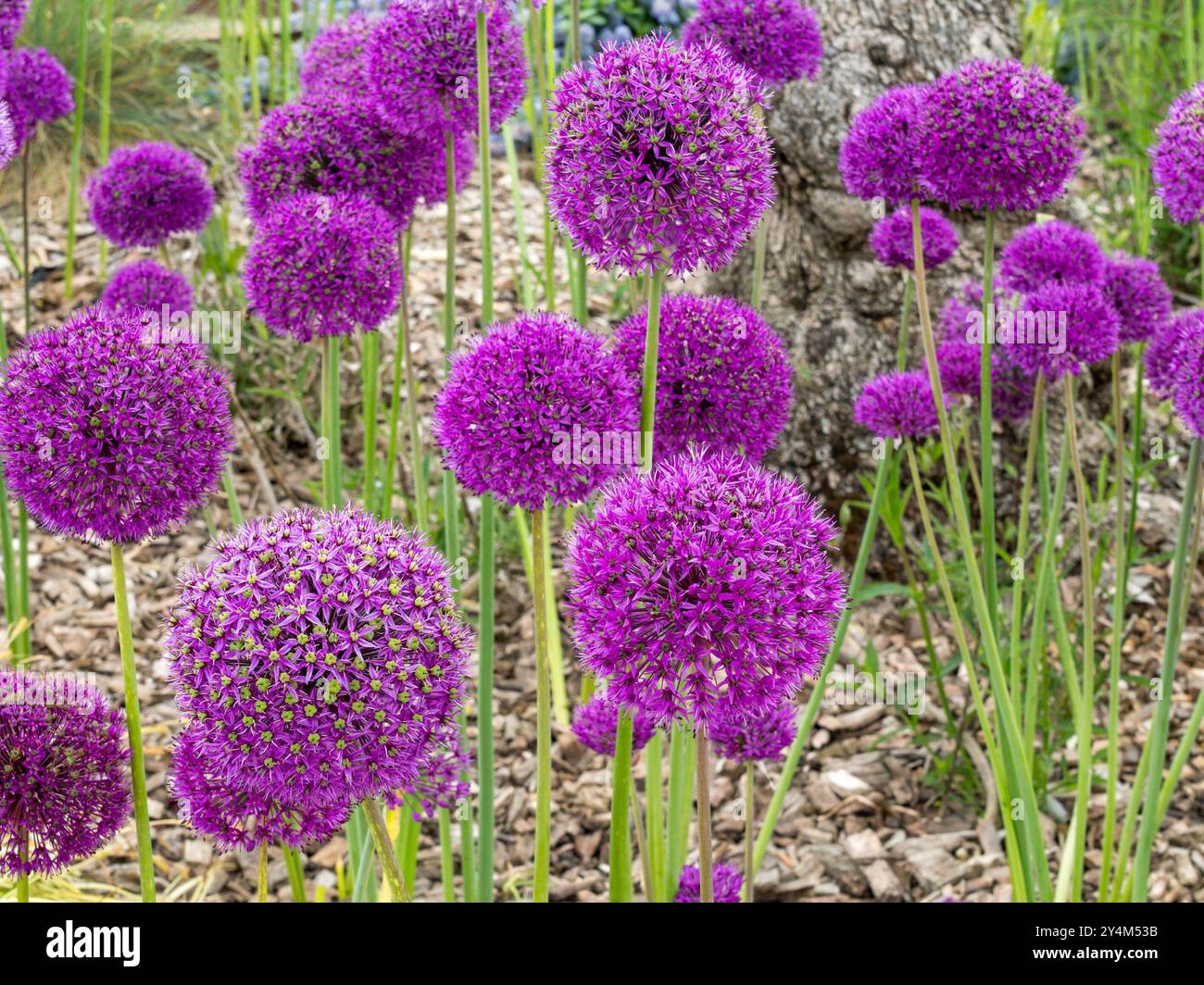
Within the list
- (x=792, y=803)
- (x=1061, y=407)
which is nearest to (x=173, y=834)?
(x=792, y=803)

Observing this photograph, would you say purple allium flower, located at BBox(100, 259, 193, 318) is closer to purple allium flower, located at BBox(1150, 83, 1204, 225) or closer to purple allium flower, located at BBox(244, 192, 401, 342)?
purple allium flower, located at BBox(244, 192, 401, 342)

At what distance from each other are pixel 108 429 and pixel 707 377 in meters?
0.88

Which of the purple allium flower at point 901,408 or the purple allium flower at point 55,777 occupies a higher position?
the purple allium flower at point 901,408

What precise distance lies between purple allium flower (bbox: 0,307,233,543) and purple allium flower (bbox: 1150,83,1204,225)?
5.63 feet

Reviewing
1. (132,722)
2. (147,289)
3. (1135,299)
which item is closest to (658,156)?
(132,722)

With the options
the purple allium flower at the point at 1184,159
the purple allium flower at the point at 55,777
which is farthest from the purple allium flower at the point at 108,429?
the purple allium flower at the point at 1184,159

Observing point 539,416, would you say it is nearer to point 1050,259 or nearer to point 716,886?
point 716,886

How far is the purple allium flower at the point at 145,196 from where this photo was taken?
2936mm

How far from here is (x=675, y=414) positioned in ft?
6.29

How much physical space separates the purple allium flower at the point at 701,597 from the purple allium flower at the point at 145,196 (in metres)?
2.02

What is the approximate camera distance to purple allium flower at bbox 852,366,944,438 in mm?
2584

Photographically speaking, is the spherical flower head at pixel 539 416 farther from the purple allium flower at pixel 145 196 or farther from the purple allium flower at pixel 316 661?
the purple allium flower at pixel 145 196

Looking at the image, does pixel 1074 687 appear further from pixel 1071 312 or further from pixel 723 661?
pixel 723 661

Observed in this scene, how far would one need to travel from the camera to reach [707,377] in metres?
1.90
